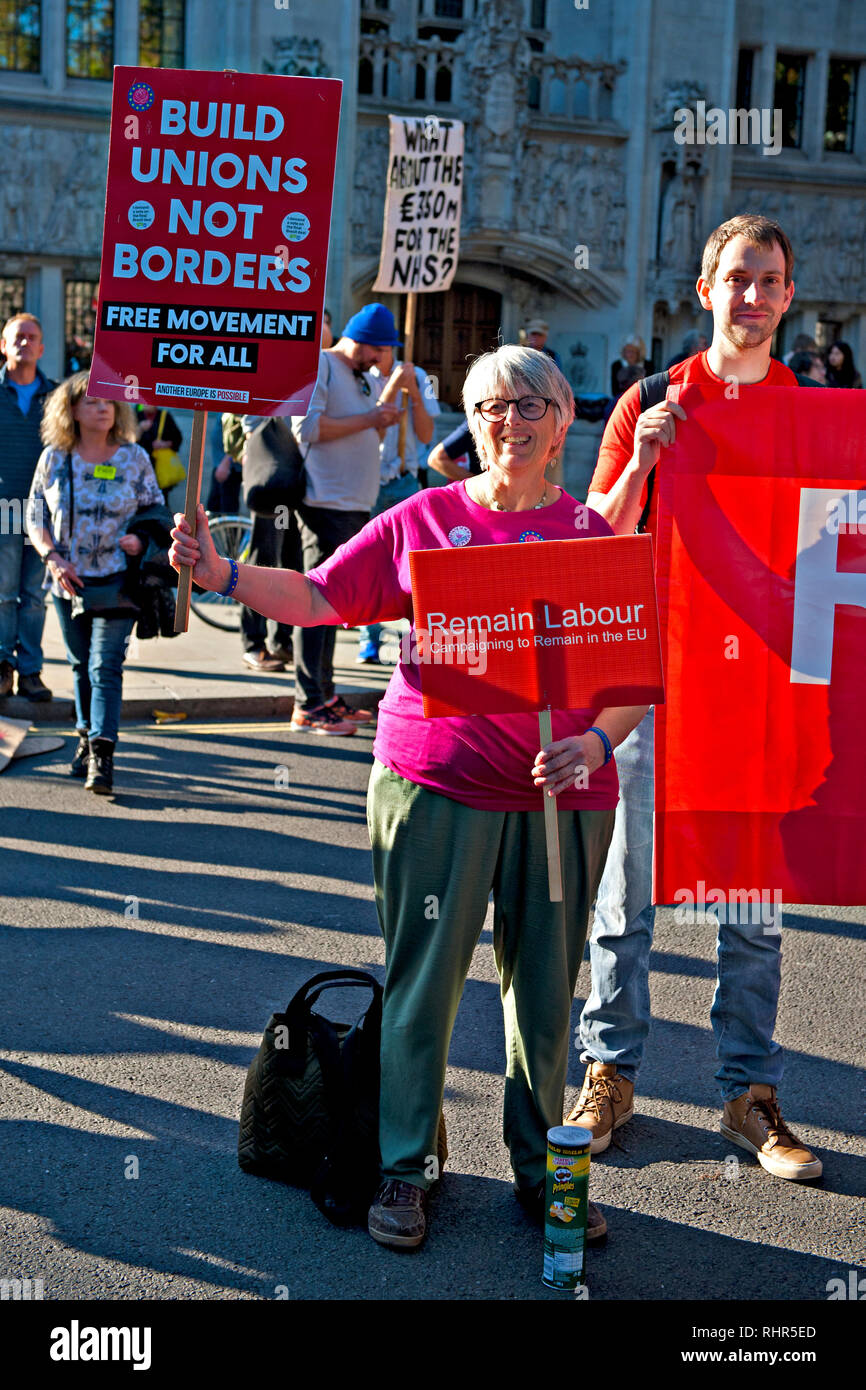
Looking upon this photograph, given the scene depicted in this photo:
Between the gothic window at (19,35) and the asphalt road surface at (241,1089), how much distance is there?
17.6 meters

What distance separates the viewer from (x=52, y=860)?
6.35m

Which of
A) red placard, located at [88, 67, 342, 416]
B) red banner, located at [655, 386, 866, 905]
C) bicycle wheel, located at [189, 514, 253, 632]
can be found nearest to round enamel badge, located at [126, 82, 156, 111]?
red placard, located at [88, 67, 342, 416]

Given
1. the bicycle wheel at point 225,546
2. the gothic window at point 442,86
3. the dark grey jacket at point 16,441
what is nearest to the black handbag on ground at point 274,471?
the dark grey jacket at point 16,441

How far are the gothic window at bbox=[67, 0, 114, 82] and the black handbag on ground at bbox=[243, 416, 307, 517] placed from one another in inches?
596

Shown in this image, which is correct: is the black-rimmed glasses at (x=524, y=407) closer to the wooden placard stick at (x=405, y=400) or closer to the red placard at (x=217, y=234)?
the red placard at (x=217, y=234)

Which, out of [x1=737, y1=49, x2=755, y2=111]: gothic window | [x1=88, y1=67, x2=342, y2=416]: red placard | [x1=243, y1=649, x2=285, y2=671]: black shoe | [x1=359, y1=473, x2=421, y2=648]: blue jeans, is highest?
[x1=737, y1=49, x2=755, y2=111]: gothic window

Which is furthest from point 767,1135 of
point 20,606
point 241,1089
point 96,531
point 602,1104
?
point 20,606

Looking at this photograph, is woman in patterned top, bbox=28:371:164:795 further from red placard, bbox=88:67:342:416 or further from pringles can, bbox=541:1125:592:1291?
pringles can, bbox=541:1125:592:1291

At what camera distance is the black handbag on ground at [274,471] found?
8703 mm

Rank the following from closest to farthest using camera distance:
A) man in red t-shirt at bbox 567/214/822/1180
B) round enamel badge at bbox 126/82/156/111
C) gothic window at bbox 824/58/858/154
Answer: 1. round enamel badge at bbox 126/82/156/111
2. man in red t-shirt at bbox 567/214/822/1180
3. gothic window at bbox 824/58/858/154

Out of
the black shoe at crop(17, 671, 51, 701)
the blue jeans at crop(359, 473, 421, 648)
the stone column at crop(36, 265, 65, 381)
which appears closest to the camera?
the black shoe at crop(17, 671, 51, 701)

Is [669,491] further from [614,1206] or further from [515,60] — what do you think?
[515,60]

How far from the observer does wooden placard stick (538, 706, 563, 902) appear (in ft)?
10.7
